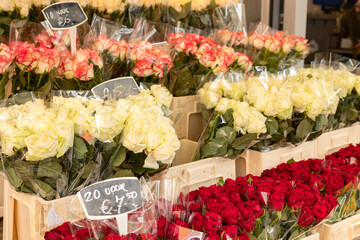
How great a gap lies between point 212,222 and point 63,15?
117 cm

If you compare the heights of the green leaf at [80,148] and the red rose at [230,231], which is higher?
the green leaf at [80,148]

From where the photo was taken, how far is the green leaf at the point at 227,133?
1.75 meters

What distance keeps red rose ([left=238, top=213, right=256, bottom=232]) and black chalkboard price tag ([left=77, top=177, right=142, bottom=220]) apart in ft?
0.87

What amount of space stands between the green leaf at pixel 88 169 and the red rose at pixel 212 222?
39 centimetres

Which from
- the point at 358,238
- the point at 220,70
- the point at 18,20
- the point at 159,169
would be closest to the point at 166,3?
the point at 220,70

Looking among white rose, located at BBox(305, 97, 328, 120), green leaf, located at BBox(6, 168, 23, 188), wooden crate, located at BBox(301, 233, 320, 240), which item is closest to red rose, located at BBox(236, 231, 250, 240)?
wooden crate, located at BBox(301, 233, 320, 240)

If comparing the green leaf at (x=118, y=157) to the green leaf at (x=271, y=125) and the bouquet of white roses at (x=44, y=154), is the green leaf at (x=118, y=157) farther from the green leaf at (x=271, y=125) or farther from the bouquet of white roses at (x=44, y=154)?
the green leaf at (x=271, y=125)

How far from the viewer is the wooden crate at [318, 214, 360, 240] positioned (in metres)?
1.44

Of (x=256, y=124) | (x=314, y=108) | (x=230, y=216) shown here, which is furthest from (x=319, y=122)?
(x=230, y=216)

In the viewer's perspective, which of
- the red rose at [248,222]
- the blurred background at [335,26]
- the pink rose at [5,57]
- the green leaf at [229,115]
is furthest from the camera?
the blurred background at [335,26]

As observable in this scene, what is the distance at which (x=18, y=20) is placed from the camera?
78.6 inches

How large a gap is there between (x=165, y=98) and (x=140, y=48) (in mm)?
344

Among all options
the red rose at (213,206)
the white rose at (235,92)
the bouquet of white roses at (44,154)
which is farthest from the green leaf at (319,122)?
the bouquet of white roses at (44,154)

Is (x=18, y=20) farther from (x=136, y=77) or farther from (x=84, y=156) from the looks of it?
(x=84, y=156)
